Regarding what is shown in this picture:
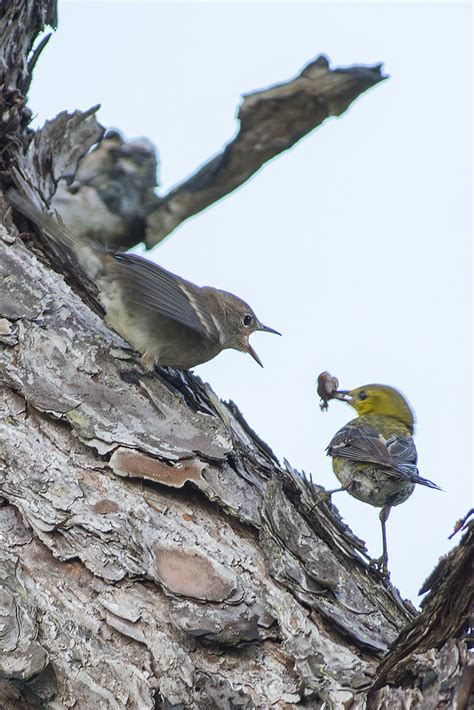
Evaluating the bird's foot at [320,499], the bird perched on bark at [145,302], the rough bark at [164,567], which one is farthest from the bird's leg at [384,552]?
the bird perched on bark at [145,302]

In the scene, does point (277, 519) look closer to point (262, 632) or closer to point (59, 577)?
point (262, 632)

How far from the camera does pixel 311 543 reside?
378cm

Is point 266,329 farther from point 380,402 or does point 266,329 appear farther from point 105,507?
point 105,507

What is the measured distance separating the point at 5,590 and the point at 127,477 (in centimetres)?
76

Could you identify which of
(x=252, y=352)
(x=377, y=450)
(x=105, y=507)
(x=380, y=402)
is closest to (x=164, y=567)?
(x=105, y=507)

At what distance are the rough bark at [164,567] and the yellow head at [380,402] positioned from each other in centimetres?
266

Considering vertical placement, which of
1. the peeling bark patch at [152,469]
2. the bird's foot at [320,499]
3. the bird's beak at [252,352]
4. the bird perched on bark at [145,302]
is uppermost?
the bird's beak at [252,352]

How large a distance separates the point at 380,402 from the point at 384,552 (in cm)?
216

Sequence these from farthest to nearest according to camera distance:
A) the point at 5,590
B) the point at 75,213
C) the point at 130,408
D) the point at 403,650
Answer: the point at 75,213
the point at 130,408
the point at 5,590
the point at 403,650

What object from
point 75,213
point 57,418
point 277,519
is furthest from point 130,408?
point 75,213

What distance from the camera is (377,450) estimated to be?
5832mm

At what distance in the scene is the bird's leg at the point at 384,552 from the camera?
4.06 metres

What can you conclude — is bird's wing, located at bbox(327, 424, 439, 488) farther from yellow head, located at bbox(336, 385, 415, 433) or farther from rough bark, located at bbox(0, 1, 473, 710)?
rough bark, located at bbox(0, 1, 473, 710)

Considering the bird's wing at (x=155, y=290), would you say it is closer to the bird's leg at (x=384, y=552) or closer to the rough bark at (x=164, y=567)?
the rough bark at (x=164, y=567)
